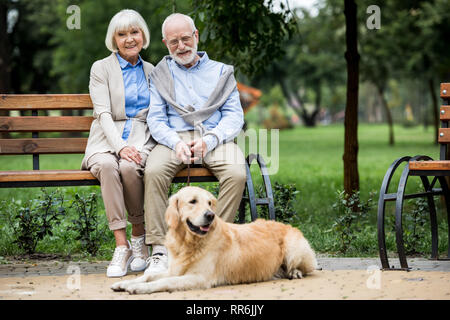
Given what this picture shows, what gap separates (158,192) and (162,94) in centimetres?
89

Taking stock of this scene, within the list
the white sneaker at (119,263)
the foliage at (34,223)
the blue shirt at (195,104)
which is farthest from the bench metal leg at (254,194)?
the foliage at (34,223)

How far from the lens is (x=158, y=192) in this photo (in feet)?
16.3

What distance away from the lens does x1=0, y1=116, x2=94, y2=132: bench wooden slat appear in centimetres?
585

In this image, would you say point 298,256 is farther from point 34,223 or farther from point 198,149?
point 34,223

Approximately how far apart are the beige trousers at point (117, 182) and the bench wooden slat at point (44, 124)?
2.65 ft

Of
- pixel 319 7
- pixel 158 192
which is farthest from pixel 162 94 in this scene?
pixel 319 7

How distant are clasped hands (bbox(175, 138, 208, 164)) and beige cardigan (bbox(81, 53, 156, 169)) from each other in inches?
15.9

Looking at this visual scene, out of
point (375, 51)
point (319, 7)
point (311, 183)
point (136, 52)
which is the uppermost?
point (319, 7)

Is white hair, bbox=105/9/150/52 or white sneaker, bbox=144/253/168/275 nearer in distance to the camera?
white sneaker, bbox=144/253/168/275

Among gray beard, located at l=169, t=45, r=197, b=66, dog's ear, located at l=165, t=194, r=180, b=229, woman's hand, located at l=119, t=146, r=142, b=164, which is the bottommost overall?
dog's ear, located at l=165, t=194, r=180, b=229

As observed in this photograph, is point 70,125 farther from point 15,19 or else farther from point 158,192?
point 15,19

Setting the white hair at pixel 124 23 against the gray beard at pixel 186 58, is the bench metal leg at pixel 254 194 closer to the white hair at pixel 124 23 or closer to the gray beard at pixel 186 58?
the gray beard at pixel 186 58

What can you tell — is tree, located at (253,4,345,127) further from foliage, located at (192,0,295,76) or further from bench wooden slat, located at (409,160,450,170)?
bench wooden slat, located at (409,160,450,170)

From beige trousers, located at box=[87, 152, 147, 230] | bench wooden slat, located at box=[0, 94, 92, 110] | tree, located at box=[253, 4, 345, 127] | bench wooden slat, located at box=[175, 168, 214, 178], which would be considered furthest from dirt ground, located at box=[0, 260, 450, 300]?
tree, located at box=[253, 4, 345, 127]
